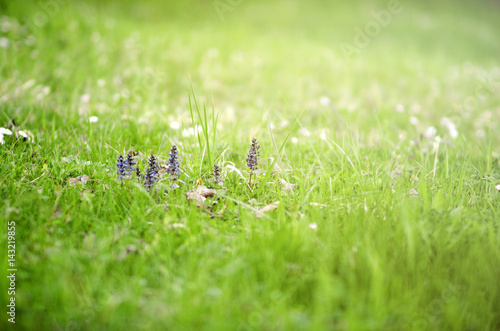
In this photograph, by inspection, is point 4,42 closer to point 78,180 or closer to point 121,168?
point 78,180

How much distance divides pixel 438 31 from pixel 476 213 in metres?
12.8

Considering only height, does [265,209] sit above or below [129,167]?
below

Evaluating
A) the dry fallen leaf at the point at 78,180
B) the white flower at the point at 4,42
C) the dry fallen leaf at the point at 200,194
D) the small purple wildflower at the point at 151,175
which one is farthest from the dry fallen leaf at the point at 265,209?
the white flower at the point at 4,42

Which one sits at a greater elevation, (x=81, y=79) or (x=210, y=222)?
(x=81, y=79)

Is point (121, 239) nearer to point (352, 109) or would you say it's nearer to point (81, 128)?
point (81, 128)

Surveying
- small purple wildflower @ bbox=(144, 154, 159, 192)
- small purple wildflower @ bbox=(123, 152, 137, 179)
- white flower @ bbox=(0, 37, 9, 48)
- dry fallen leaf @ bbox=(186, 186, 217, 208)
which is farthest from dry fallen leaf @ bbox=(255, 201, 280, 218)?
white flower @ bbox=(0, 37, 9, 48)

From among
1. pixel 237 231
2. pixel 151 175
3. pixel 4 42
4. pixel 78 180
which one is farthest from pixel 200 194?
pixel 4 42

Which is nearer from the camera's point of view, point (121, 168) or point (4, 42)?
point (121, 168)

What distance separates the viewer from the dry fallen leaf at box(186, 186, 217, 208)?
2.28 meters

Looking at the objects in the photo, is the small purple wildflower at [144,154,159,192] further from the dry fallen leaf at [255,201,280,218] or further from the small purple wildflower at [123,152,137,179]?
the dry fallen leaf at [255,201,280,218]

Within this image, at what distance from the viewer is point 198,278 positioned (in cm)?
161

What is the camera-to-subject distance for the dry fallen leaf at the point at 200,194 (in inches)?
89.7

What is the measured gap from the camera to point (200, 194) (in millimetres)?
2377

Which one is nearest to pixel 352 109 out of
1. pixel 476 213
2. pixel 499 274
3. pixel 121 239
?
pixel 476 213
